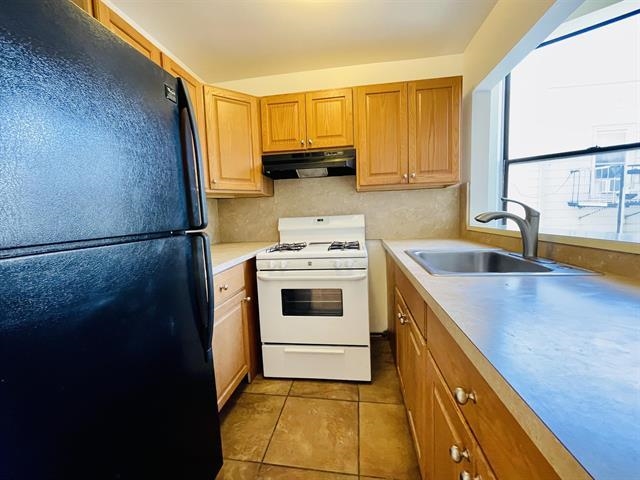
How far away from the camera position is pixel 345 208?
8.28ft

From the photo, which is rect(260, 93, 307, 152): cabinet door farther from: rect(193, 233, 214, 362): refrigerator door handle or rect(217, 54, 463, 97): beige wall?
rect(193, 233, 214, 362): refrigerator door handle

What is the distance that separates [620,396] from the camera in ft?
1.22

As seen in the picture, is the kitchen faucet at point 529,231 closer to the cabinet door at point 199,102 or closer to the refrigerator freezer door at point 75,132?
the refrigerator freezer door at point 75,132

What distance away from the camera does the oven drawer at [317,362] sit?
1875 millimetres

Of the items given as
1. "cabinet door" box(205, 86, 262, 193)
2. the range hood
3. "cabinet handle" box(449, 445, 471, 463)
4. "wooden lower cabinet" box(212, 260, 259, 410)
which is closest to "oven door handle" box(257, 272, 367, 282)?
"wooden lower cabinet" box(212, 260, 259, 410)

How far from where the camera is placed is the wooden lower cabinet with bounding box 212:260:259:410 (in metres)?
1.54

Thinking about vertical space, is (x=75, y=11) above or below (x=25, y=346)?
above

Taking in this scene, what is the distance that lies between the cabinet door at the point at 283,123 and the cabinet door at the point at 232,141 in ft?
0.26

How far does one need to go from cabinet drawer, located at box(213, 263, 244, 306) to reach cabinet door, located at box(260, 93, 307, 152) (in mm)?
1041

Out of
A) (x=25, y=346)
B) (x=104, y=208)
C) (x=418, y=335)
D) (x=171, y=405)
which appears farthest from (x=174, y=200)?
(x=418, y=335)

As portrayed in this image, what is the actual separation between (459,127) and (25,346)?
2.43m

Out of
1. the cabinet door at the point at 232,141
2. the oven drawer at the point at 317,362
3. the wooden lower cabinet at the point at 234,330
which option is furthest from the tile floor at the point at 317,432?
the cabinet door at the point at 232,141

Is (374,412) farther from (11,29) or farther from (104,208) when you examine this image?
(11,29)

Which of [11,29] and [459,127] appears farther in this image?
[459,127]
